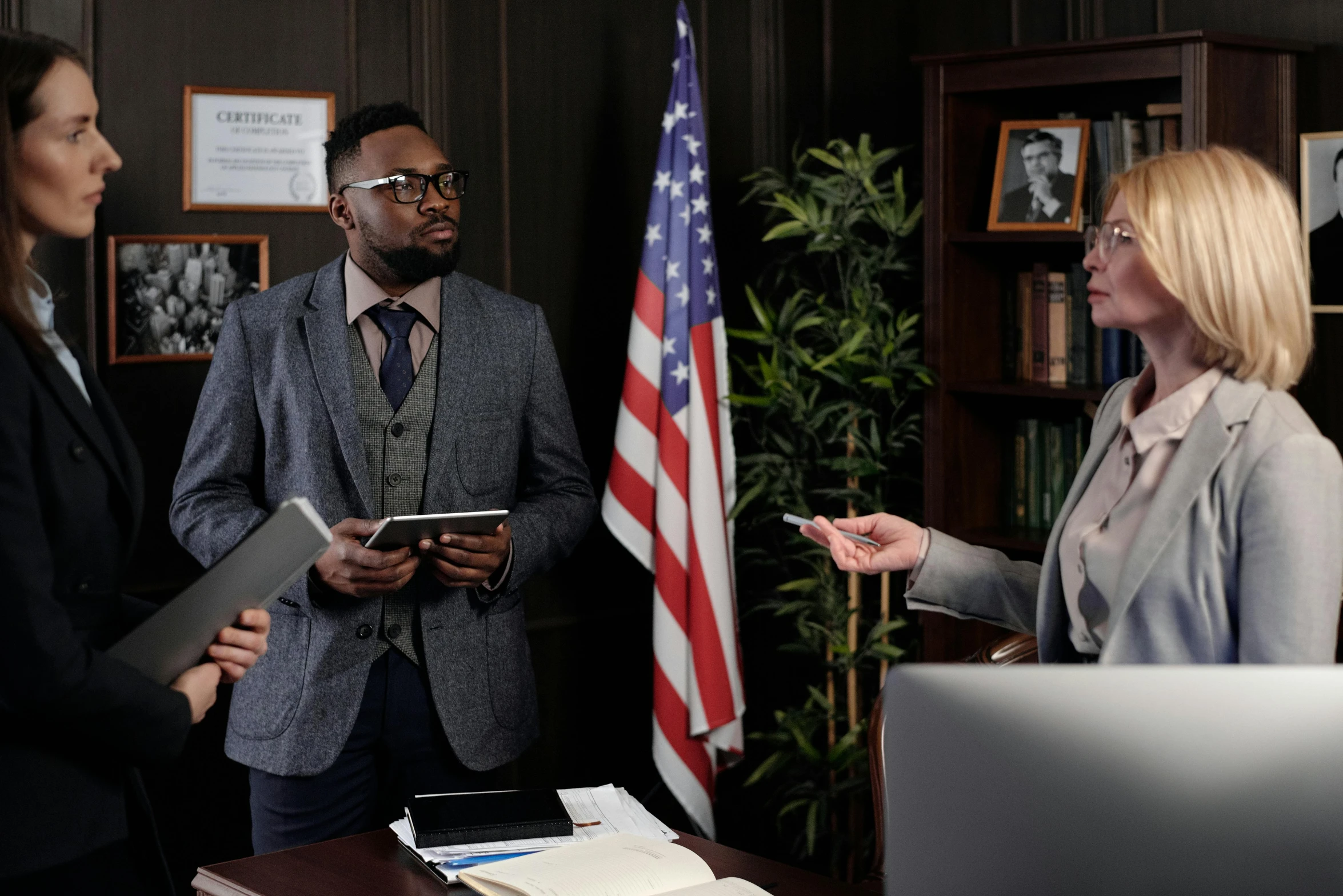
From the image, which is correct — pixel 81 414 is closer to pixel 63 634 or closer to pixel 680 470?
pixel 63 634

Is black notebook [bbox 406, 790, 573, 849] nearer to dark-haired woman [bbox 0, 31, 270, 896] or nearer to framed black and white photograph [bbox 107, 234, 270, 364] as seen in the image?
dark-haired woman [bbox 0, 31, 270, 896]

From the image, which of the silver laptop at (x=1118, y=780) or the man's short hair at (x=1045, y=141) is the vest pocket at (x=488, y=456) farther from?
the silver laptop at (x=1118, y=780)

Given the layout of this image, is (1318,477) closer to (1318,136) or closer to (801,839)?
(1318,136)

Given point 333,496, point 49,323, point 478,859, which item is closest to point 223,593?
point 49,323

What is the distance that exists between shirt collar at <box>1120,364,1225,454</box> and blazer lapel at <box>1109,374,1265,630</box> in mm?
30

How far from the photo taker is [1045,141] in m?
3.24

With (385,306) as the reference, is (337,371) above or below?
below

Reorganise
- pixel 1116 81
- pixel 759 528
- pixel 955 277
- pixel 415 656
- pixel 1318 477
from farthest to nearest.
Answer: pixel 759 528 < pixel 955 277 < pixel 1116 81 < pixel 415 656 < pixel 1318 477

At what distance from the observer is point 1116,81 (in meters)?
3.15

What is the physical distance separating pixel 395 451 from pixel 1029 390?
1.58m

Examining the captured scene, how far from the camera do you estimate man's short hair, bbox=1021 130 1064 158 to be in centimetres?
323

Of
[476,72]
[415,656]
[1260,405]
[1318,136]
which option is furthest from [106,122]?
[1318,136]

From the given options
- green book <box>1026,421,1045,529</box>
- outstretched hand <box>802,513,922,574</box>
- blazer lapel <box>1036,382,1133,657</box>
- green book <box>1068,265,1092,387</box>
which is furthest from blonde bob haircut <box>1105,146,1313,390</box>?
green book <box>1026,421,1045,529</box>

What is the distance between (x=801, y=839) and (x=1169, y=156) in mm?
2681
